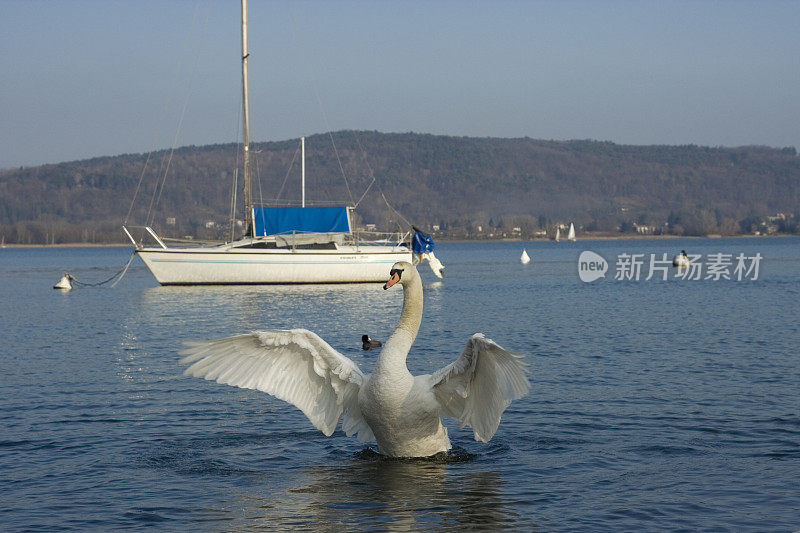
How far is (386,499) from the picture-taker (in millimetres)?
9438

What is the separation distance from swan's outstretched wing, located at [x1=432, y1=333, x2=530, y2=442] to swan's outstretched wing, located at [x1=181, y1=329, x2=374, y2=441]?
43.9 inches

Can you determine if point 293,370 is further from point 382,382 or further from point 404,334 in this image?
point 404,334

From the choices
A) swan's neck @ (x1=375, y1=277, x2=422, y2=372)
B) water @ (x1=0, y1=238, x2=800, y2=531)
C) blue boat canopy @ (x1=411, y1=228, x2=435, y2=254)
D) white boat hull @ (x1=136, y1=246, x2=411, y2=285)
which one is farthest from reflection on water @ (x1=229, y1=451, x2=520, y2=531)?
blue boat canopy @ (x1=411, y1=228, x2=435, y2=254)

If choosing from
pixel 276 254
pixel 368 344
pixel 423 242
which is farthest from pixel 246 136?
pixel 368 344

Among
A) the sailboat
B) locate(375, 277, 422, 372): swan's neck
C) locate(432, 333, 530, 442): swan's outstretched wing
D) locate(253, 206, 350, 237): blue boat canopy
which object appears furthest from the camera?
locate(253, 206, 350, 237): blue boat canopy

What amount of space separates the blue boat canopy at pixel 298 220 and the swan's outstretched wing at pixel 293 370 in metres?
35.1

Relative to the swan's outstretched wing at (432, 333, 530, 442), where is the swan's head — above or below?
above

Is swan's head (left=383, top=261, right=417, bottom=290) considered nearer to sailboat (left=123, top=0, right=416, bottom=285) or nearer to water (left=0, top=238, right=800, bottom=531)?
water (left=0, top=238, right=800, bottom=531)

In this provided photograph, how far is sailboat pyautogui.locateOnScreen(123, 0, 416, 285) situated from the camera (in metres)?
44.7

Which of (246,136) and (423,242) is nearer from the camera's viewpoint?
(246,136)

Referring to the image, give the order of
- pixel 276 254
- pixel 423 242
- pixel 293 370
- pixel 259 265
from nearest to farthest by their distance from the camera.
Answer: pixel 293 370 < pixel 276 254 < pixel 259 265 < pixel 423 242

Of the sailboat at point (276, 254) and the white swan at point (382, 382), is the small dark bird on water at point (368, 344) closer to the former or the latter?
the white swan at point (382, 382)

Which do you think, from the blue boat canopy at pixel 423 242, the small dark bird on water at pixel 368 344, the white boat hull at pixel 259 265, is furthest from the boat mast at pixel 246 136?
the small dark bird on water at pixel 368 344

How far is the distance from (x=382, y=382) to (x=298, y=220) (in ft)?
126
